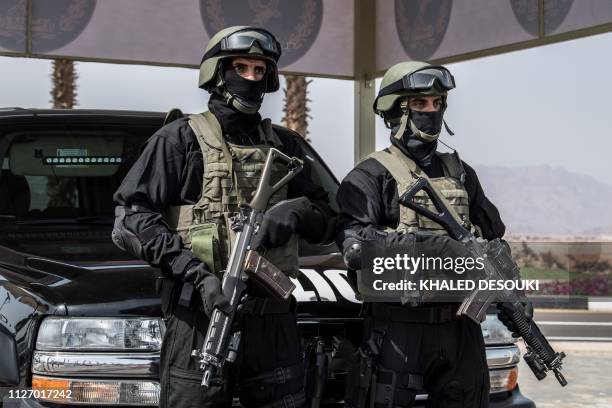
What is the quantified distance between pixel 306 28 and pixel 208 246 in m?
5.05

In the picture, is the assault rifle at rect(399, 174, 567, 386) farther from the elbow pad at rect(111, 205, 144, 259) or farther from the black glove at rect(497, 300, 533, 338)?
the elbow pad at rect(111, 205, 144, 259)

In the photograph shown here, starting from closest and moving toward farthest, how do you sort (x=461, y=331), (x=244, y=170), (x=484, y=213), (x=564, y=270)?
(x=244, y=170)
(x=461, y=331)
(x=484, y=213)
(x=564, y=270)

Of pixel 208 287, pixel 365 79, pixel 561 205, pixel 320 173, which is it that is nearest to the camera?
pixel 208 287

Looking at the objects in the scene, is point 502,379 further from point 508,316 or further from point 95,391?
point 95,391

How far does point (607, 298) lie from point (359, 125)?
48.5ft

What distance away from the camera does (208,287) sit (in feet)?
8.86

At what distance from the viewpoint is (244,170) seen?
2.97m

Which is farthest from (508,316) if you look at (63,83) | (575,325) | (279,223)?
(63,83)

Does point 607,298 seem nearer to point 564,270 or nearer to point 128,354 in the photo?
point 564,270

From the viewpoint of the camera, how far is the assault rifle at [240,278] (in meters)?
2.65

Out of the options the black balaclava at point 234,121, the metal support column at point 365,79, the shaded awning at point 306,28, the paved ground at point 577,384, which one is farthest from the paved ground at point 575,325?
the black balaclava at point 234,121

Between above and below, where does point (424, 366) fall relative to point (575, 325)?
above

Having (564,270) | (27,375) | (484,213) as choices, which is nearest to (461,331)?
(484,213)

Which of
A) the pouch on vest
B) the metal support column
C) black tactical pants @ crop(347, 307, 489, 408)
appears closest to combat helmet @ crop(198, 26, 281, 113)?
the pouch on vest
